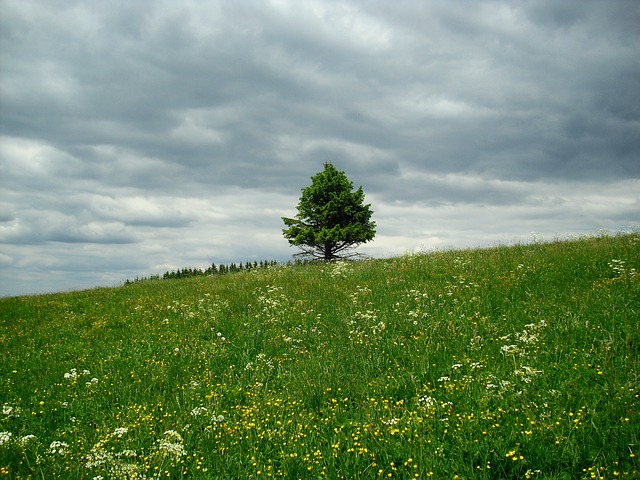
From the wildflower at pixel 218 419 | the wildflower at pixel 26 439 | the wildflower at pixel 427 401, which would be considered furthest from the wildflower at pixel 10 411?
the wildflower at pixel 427 401

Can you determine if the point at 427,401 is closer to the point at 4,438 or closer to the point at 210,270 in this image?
the point at 4,438

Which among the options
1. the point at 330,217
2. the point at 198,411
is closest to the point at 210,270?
the point at 330,217

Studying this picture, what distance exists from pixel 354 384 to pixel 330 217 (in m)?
26.2

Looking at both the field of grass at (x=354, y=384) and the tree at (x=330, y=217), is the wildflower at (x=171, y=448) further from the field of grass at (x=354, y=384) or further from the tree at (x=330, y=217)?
the tree at (x=330, y=217)

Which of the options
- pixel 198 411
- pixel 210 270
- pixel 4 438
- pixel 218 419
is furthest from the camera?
pixel 210 270

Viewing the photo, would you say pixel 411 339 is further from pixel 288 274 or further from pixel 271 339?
pixel 288 274

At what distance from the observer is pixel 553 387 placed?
5.86 metres

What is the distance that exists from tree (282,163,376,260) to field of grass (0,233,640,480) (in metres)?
19.7

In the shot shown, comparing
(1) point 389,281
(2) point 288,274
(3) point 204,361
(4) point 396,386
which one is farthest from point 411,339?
(2) point 288,274

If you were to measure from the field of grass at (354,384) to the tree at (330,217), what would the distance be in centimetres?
1975

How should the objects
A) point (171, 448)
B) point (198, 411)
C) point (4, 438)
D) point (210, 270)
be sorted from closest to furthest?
point (171, 448)
point (4, 438)
point (198, 411)
point (210, 270)

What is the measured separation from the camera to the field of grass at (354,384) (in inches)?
189

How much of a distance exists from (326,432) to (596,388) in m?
3.54

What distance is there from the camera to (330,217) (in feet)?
107
